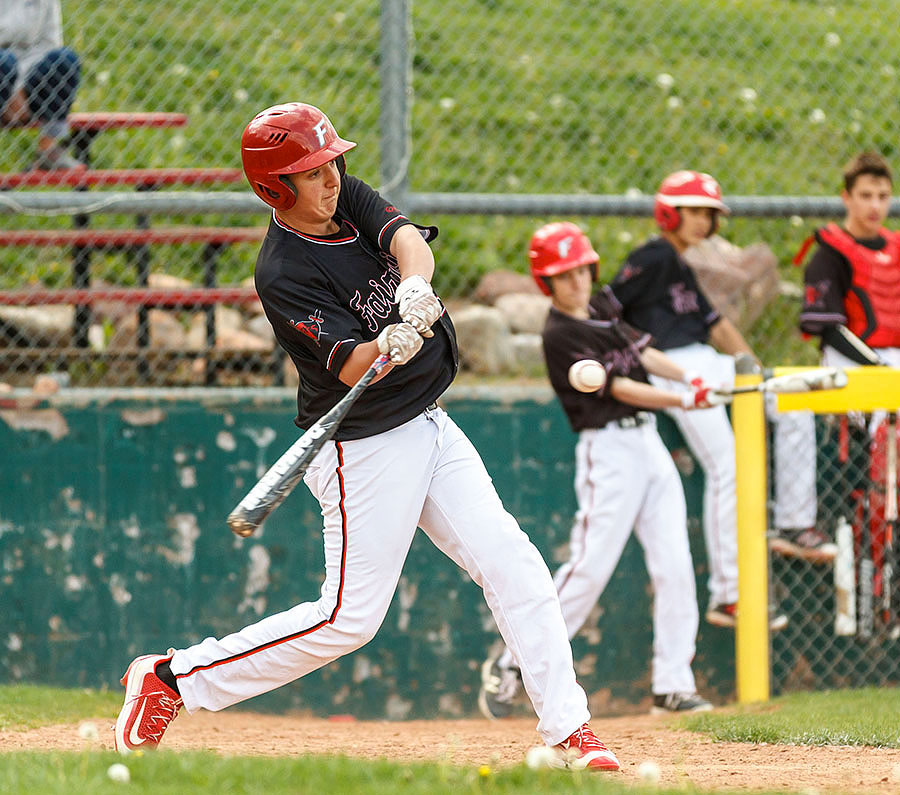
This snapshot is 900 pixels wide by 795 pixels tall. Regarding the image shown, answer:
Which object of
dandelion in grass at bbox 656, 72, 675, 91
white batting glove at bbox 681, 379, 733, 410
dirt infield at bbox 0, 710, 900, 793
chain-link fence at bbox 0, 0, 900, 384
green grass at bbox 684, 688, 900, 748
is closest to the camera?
dirt infield at bbox 0, 710, 900, 793

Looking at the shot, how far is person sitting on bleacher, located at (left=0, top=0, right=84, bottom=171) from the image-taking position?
6012 millimetres

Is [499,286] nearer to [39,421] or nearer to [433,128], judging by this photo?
[433,128]

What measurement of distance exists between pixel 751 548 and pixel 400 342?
8.75 ft

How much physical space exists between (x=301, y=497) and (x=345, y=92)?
2736 mm

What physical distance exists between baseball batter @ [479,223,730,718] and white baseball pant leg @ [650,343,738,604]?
32 centimetres

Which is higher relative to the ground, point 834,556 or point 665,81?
point 665,81

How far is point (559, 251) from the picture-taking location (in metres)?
5.25

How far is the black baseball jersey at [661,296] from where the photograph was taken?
5.71m

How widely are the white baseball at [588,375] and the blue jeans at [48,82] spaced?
2983 millimetres

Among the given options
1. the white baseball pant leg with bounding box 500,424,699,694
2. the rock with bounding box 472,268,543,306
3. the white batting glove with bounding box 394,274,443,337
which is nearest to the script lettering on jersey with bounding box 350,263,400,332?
the white batting glove with bounding box 394,274,443,337

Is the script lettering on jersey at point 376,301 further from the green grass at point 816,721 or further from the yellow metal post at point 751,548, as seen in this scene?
the yellow metal post at point 751,548

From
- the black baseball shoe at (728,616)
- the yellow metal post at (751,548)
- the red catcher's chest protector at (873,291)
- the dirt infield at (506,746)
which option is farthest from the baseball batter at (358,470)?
the red catcher's chest protector at (873,291)

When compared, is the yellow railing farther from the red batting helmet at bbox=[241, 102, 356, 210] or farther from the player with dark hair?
the red batting helmet at bbox=[241, 102, 356, 210]

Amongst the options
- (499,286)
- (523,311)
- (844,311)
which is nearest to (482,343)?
(523,311)
